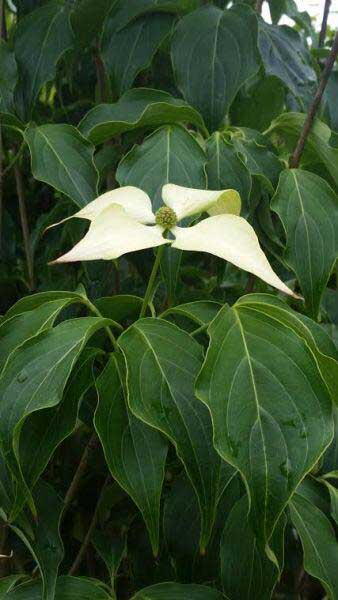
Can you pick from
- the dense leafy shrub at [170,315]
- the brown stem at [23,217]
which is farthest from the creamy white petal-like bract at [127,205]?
the brown stem at [23,217]

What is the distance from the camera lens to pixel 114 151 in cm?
90

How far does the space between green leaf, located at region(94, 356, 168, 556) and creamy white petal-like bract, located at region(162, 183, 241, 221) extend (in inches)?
4.9

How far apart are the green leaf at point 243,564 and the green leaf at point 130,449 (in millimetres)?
81

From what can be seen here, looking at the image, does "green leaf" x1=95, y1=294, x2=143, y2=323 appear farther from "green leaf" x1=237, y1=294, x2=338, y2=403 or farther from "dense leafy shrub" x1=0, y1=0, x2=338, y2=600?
"green leaf" x1=237, y1=294, x2=338, y2=403

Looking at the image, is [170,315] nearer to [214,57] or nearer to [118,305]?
[118,305]

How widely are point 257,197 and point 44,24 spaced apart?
312mm

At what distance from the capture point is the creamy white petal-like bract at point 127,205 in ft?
1.98

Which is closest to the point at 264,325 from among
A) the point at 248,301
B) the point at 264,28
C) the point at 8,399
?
the point at 248,301

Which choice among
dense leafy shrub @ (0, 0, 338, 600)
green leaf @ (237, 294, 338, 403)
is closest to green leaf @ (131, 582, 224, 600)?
dense leafy shrub @ (0, 0, 338, 600)

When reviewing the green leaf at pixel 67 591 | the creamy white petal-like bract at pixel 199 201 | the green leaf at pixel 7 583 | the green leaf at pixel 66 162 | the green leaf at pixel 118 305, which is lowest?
the green leaf at pixel 7 583

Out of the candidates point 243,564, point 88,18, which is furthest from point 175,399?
point 88,18

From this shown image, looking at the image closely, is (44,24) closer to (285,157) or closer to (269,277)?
(285,157)

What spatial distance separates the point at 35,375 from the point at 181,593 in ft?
0.80

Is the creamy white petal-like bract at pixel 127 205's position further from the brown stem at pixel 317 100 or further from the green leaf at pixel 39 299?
the brown stem at pixel 317 100
